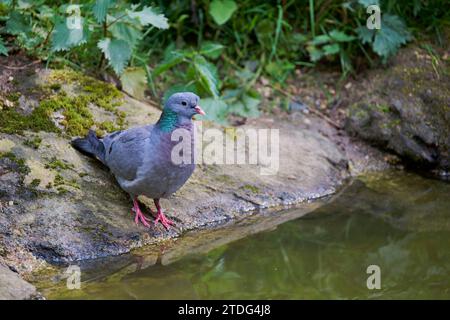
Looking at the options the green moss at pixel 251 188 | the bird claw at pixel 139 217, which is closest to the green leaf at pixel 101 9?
the bird claw at pixel 139 217

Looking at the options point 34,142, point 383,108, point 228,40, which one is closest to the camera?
point 34,142

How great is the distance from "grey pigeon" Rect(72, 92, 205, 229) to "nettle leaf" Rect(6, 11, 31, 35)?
1.35 m

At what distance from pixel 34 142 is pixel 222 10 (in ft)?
8.43

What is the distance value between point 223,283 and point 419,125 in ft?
9.72

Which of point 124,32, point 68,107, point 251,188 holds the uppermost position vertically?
point 124,32

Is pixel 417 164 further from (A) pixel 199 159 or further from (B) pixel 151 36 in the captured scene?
(B) pixel 151 36

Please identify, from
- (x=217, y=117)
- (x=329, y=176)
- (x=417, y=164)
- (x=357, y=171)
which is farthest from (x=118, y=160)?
(x=417, y=164)

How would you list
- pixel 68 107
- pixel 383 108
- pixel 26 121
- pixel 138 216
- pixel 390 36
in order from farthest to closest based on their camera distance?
1. pixel 390 36
2. pixel 383 108
3. pixel 68 107
4. pixel 26 121
5. pixel 138 216

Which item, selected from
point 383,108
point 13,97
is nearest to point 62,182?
point 13,97

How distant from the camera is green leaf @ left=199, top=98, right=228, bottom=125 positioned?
612 centimetres

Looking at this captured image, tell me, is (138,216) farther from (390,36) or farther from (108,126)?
(390,36)

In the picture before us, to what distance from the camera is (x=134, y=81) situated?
235 inches

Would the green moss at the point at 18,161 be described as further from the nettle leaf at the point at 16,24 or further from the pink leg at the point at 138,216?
the nettle leaf at the point at 16,24

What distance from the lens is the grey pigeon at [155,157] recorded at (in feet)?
15.3
